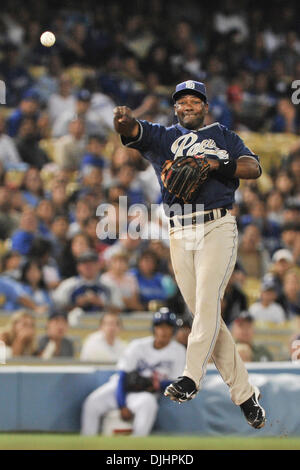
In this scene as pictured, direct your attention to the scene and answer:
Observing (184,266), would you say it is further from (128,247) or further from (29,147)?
(29,147)

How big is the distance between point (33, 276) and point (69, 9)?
26.2 feet

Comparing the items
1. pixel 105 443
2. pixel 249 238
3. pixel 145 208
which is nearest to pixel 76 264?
pixel 145 208

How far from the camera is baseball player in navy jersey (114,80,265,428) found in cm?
534

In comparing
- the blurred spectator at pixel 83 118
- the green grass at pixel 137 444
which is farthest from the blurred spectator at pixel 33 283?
the blurred spectator at pixel 83 118

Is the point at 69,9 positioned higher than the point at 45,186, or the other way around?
the point at 69,9

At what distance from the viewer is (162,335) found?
7988 millimetres

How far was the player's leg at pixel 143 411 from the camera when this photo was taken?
24.6 ft

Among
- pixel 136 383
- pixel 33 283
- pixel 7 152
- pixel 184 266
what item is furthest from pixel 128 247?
pixel 184 266

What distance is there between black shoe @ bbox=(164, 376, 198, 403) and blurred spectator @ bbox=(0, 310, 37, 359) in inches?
136

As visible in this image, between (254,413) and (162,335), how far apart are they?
102 inches

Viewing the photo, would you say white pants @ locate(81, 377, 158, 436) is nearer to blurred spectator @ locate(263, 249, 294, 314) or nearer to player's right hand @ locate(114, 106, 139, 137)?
blurred spectator @ locate(263, 249, 294, 314)

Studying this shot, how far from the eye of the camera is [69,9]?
1614 cm

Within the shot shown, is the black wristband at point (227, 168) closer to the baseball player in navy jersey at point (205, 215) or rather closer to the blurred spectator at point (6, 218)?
the baseball player in navy jersey at point (205, 215)
